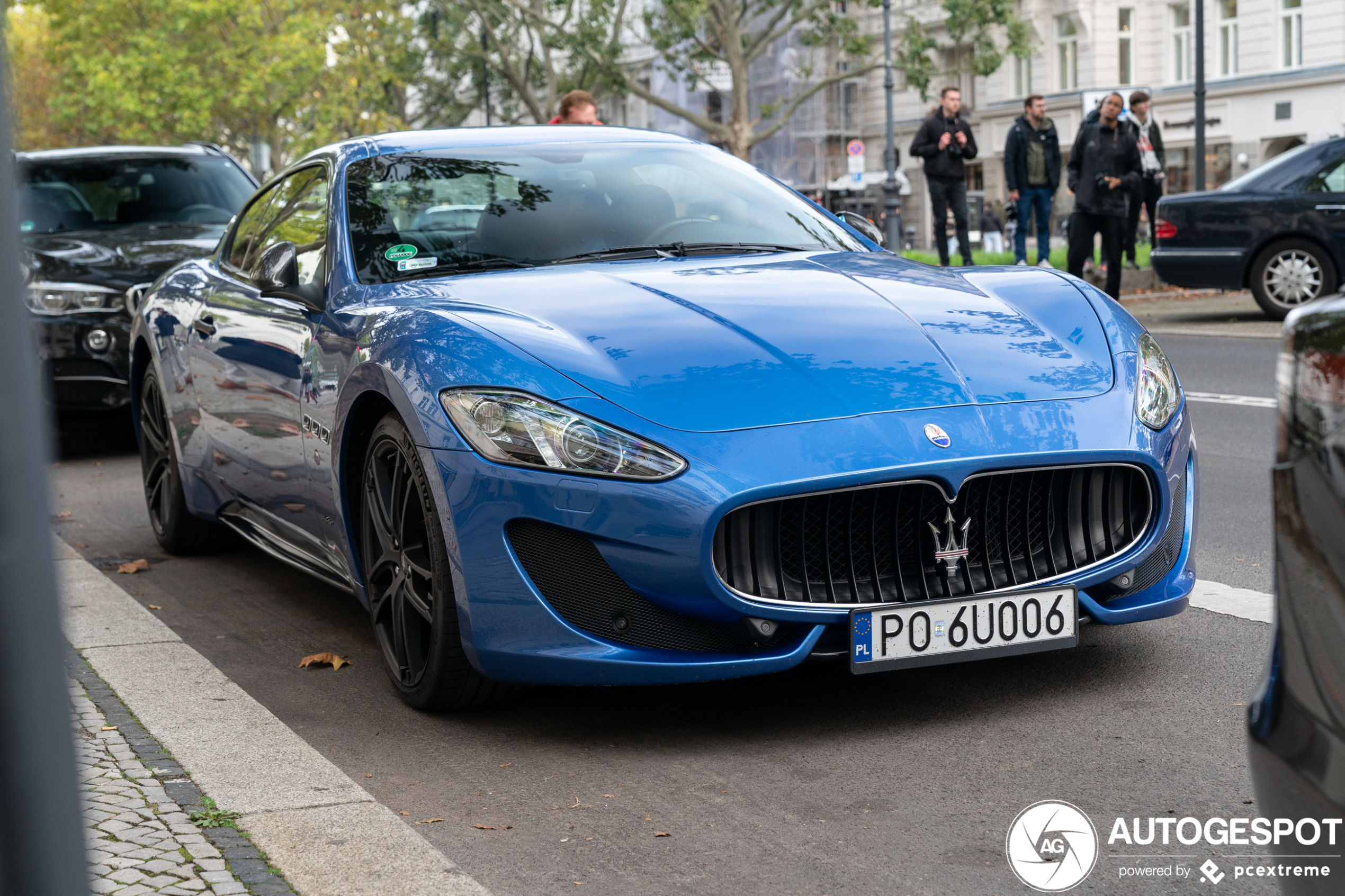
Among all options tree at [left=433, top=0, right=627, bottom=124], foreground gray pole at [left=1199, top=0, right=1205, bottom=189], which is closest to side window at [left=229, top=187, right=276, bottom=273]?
foreground gray pole at [left=1199, top=0, right=1205, bottom=189]

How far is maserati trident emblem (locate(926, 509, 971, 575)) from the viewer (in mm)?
3814

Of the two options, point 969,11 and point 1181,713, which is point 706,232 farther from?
point 969,11

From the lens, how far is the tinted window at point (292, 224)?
5316mm

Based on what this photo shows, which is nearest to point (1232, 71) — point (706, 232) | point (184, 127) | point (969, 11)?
point (969, 11)

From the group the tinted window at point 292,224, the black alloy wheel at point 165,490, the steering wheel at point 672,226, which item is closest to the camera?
the steering wheel at point 672,226

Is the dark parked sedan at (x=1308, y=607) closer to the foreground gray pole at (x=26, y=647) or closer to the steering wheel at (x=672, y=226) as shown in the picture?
the foreground gray pole at (x=26, y=647)

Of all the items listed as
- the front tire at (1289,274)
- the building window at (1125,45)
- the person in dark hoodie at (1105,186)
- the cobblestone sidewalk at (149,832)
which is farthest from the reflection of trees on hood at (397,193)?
the building window at (1125,45)

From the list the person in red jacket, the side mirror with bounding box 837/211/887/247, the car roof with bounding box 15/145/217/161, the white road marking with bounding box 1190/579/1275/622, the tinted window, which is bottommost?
the white road marking with bounding box 1190/579/1275/622

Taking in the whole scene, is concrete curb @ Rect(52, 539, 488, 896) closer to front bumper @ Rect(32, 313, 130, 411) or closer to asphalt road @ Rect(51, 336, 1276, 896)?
asphalt road @ Rect(51, 336, 1276, 896)

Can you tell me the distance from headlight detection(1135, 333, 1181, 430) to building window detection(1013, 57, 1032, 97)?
49.2 metres

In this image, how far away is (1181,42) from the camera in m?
47.6

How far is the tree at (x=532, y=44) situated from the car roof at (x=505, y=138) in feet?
113

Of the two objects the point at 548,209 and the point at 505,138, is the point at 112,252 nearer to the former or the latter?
the point at 505,138

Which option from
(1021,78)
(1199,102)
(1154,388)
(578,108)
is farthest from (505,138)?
(1021,78)
